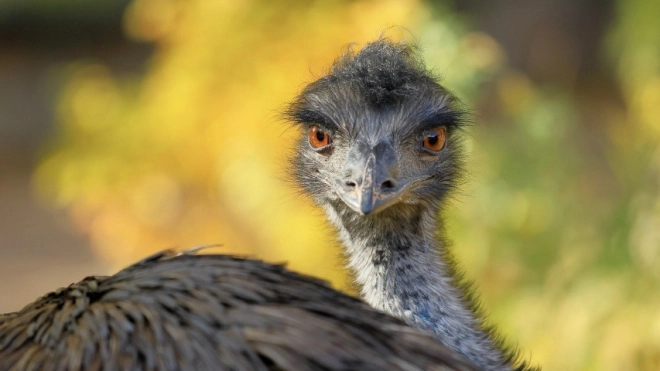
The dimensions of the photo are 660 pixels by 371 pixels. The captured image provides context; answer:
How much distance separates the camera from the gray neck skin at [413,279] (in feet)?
8.34

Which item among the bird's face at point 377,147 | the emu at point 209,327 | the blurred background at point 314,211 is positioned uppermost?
the blurred background at point 314,211

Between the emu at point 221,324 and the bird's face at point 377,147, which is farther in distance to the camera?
the bird's face at point 377,147

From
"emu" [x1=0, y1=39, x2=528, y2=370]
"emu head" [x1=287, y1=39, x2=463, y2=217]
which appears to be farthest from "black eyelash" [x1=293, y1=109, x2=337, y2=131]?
"emu" [x1=0, y1=39, x2=528, y2=370]

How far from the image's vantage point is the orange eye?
2.84m

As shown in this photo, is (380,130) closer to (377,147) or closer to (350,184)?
(377,147)

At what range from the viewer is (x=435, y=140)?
2865 millimetres

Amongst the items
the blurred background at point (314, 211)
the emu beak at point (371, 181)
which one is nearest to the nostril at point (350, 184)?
the emu beak at point (371, 181)

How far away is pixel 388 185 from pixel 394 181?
3 centimetres

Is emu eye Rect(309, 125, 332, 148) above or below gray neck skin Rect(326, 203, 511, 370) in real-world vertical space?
above

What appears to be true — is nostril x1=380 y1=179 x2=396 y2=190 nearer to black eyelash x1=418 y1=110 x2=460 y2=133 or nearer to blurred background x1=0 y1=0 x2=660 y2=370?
black eyelash x1=418 y1=110 x2=460 y2=133

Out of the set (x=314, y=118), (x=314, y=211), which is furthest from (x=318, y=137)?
(x=314, y=211)

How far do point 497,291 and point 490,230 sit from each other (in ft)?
0.88

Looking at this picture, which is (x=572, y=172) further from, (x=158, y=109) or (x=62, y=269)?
(x=62, y=269)

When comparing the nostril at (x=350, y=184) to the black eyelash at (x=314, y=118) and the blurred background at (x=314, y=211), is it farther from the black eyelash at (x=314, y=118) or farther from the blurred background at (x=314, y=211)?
the blurred background at (x=314, y=211)
